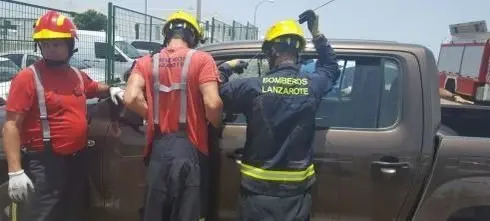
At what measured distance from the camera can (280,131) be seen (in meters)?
2.76

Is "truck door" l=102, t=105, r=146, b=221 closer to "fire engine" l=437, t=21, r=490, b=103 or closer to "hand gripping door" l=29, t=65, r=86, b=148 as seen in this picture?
"hand gripping door" l=29, t=65, r=86, b=148

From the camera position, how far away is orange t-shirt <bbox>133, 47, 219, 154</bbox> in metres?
2.91

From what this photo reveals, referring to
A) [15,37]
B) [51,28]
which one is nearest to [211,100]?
[51,28]

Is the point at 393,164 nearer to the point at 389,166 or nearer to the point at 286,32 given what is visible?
A: the point at 389,166

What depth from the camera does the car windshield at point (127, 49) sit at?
40.0 ft

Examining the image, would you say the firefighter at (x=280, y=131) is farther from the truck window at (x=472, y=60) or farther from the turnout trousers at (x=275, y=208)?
the truck window at (x=472, y=60)

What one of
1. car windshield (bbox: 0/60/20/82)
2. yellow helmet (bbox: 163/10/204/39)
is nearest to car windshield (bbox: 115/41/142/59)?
car windshield (bbox: 0/60/20/82)

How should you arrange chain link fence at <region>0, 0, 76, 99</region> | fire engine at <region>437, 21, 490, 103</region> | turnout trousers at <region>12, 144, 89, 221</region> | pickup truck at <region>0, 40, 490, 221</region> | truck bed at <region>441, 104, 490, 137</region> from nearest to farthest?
pickup truck at <region>0, 40, 490, 221</region> < turnout trousers at <region>12, 144, 89, 221</region> < truck bed at <region>441, 104, 490, 137</region> < chain link fence at <region>0, 0, 76, 99</region> < fire engine at <region>437, 21, 490, 103</region>

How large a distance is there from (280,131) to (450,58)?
53.6 ft

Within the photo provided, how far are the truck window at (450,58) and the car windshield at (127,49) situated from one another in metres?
9.38

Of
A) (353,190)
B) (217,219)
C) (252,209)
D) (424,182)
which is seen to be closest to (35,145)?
(217,219)

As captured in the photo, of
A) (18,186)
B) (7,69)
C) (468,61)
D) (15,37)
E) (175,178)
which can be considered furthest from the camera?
(468,61)

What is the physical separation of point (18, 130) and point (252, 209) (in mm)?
1401

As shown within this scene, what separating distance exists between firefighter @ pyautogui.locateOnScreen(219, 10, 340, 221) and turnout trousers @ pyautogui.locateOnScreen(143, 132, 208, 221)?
0.27 meters
